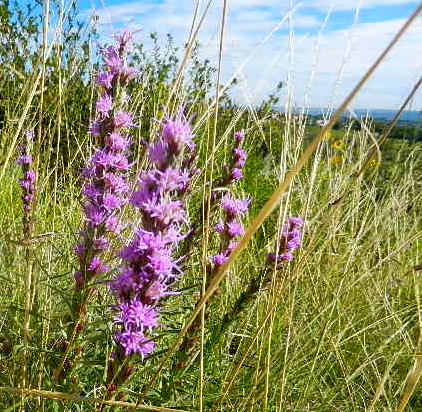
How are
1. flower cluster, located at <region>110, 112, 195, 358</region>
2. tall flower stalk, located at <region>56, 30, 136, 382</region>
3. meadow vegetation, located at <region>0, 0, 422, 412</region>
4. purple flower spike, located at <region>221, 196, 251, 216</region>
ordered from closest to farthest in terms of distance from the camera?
flower cluster, located at <region>110, 112, 195, 358</region>
meadow vegetation, located at <region>0, 0, 422, 412</region>
tall flower stalk, located at <region>56, 30, 136, 382</region>
purple flower spike, located at <region>221, 196, 251, 216</region>

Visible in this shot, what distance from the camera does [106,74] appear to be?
126 cm

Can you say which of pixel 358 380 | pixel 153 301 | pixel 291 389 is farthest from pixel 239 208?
pixel 358 380

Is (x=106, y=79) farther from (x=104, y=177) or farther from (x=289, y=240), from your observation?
(x=289, y=240)

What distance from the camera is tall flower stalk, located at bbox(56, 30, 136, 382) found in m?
1.21

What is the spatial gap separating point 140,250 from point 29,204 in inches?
53.9

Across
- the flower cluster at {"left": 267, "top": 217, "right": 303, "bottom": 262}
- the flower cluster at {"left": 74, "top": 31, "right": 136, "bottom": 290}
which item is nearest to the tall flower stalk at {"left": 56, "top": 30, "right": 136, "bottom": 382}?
the flower cluster at {"left": 74, "top": 31, "right": 136, "bottom": 290}

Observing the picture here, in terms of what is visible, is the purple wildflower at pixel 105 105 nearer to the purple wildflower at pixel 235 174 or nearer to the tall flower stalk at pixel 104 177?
the tall flower stalk at pixel 104 177

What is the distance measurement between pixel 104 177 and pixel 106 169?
2 centimetres

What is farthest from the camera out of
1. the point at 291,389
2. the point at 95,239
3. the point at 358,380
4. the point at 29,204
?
the point at 358,380

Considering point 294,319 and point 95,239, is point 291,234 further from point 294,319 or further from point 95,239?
point 294,319

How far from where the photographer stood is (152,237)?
0.81 m

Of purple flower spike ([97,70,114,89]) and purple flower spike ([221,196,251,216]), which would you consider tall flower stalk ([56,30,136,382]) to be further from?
purple flower spike ([221,196,251,216])

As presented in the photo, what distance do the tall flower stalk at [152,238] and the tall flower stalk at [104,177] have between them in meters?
0.32

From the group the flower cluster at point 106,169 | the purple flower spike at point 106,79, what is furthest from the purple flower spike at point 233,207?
the purple flower spike at point 106,79
